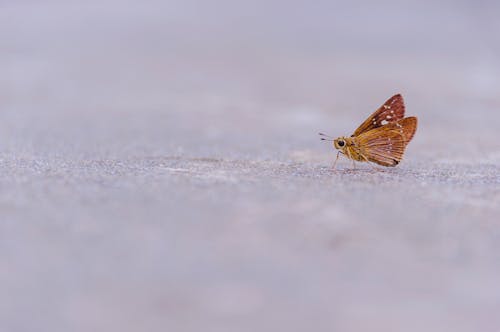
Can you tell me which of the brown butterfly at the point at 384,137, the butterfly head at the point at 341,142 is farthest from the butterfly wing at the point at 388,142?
the butterfly head at the point at 341,142

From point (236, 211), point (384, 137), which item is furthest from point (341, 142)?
point (236, 211)

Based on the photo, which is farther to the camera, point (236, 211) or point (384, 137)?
point (384, 137)

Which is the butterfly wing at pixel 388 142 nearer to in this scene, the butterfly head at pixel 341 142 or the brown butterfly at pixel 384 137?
the brown butterfly at pixel 384 137

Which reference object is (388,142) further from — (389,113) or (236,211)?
(236,211)

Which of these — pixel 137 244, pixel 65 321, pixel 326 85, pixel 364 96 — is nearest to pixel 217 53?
pixel 326 85

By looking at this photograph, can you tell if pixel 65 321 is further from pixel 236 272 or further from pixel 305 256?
pixel 305 256

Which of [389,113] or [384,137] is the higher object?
[389,113]

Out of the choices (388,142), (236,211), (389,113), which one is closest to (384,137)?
(388,142)
